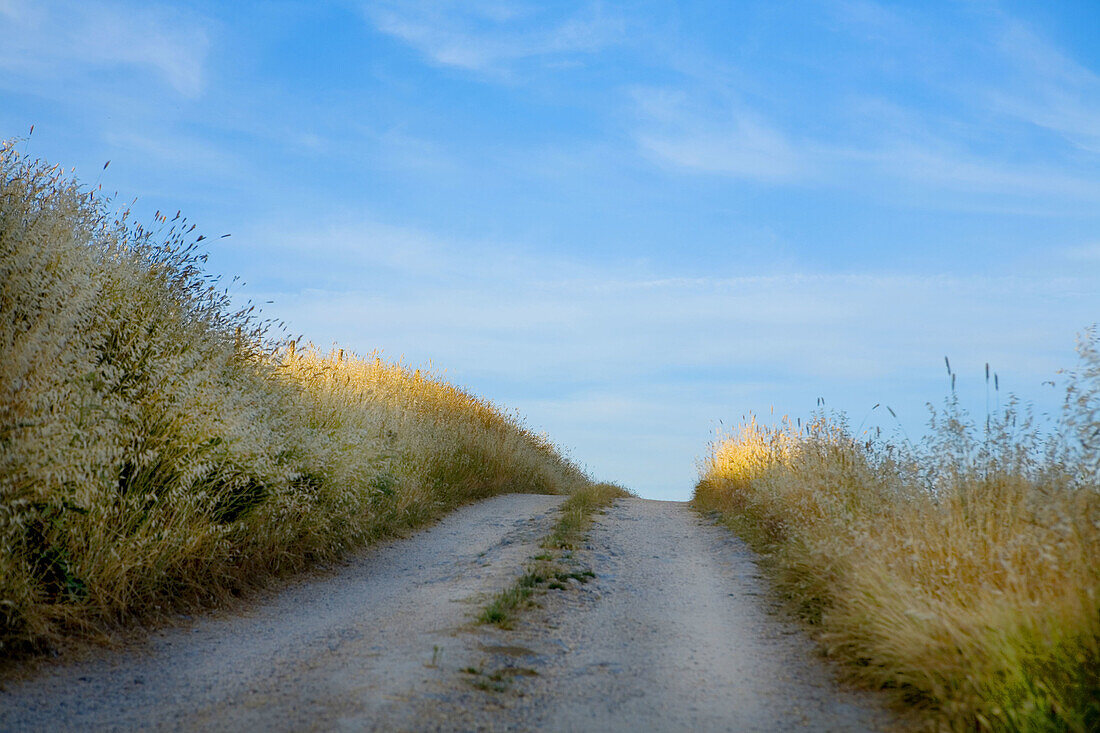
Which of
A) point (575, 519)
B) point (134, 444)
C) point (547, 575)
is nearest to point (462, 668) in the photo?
point (547, 575)

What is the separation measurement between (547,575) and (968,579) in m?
3.39

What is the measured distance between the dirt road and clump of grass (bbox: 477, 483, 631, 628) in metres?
0.14

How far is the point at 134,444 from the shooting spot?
246 inches

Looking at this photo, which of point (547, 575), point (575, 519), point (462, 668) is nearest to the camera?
point (462, 668)

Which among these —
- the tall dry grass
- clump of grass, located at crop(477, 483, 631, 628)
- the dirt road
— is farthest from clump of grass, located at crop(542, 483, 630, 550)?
the tall dry grass

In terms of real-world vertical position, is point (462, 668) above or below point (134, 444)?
below

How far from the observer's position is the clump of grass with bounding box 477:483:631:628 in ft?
18.5

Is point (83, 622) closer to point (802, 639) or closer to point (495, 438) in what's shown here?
point (802, 639)

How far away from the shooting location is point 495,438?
710 inches

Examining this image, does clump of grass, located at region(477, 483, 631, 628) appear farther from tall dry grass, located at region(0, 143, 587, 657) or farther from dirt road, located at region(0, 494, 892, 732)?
tall dry grass, located at region(0, 143, 587, 657)

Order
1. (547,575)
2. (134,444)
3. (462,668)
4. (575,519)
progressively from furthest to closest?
1. (575,519)
2. (547,575)
3. (134,444)
4. (462,668)

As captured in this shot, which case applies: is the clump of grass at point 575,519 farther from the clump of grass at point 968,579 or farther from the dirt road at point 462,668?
the clump of grass at point 968,579

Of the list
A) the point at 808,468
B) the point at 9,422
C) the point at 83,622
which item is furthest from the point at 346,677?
the point at 808,468

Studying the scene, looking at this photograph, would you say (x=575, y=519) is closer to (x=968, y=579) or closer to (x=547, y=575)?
(x=547, y=575)
